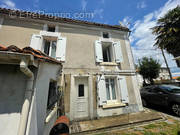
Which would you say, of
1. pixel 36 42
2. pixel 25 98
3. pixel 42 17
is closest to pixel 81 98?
pixel 25 98

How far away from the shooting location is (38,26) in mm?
4555

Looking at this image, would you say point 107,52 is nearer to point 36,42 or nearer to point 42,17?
point 36,42

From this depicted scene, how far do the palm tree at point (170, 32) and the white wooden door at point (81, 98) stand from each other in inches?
392

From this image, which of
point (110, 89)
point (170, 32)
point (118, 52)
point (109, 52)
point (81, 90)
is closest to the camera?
point (81, 90)

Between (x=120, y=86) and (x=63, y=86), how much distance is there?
3354 mm

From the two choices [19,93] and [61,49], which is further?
[61,49]

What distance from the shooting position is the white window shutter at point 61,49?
4.20 m

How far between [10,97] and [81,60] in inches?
131

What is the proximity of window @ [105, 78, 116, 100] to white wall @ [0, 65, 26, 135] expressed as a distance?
405cm

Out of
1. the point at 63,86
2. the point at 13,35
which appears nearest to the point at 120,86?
the point at 63,86

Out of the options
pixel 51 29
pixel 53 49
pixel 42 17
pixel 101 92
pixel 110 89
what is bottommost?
pixel 101 92

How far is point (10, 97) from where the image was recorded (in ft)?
5.25

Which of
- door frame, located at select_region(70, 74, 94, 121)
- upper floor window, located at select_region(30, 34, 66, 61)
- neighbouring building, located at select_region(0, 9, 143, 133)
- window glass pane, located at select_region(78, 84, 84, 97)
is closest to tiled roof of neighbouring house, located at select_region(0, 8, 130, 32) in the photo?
neighbouring building, located at select_region(0, 9, 143, 133)

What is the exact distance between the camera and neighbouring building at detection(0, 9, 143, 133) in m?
4.00
